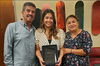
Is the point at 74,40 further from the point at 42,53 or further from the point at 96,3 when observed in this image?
the point at 96,3

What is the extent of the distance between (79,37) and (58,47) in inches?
10.4

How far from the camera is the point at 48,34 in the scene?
2076 mm

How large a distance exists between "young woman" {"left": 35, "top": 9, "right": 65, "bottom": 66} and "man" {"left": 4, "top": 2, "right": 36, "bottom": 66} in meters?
0.07

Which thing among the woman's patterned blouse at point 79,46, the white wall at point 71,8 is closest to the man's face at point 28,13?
the woman's patterned blouse at point 79,46

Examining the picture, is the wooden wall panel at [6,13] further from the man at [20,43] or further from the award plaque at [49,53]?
the award plaque at [49,53]

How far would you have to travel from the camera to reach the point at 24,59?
201cm

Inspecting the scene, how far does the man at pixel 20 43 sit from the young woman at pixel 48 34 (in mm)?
70

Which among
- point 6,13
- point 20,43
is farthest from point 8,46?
point 6,13

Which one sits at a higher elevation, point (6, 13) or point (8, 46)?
point (6, 13)

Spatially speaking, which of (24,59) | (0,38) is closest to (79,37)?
(24,59)

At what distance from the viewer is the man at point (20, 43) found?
6.50ft

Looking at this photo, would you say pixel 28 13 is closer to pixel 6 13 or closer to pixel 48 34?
pixel 48 34

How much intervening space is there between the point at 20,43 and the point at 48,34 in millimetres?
329

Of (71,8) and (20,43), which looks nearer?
(20,43)
